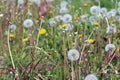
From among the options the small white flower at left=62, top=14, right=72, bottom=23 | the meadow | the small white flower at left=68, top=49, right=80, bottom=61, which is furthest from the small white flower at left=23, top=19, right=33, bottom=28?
the small white flower at left=68, top=49, right=80, bottom=61

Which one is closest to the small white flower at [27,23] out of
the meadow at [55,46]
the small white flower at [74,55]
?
the meadow at [55,46]

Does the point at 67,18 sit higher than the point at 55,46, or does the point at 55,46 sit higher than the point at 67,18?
the point at 67,18

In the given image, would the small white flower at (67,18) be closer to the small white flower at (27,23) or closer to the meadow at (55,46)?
the meadow at (55,46)

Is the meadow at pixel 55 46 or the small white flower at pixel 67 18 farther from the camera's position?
the small white flower at pixel 67 18

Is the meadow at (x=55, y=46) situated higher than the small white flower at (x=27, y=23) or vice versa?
the small white flower at (x=27, y=23)

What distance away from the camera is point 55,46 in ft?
8.85

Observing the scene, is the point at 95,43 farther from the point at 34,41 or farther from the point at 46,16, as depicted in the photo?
the point at 46,16

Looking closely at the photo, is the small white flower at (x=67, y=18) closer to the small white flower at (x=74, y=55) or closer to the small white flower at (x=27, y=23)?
the small white flower at (x=27, y=23)

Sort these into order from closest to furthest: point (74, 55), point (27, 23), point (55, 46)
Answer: point (74, 55) < point (55, 46) < point (27, 23)

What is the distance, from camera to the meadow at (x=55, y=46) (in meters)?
2.17

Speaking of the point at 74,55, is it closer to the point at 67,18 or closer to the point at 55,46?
the point at 55,46

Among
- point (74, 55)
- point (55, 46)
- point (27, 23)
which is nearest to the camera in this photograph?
point (74, 55)

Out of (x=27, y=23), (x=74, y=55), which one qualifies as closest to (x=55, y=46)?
(x=27, y=23)

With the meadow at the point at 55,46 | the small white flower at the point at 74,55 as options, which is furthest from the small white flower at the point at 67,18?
the small white flower at the point at 74,55
